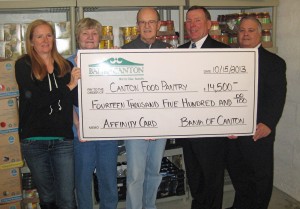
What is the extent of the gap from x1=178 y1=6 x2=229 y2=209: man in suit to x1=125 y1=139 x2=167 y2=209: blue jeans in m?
0.26

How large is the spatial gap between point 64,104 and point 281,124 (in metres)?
2.23


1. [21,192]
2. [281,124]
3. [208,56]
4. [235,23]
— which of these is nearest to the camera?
[208,56]

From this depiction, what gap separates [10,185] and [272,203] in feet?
7.67

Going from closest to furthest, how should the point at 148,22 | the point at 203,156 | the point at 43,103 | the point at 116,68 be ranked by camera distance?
the point at 43,103 → the point at 116,68 → the point at 148,22 → the point at 203,156

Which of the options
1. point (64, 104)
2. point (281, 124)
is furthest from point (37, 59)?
point (281, 124)

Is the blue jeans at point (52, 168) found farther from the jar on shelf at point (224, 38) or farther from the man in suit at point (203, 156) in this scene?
the jar on shelf at point (224, 38)

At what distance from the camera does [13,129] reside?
2.50 m

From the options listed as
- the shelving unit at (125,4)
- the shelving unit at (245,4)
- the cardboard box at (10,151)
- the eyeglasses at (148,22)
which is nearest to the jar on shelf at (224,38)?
the shelving unit at (245,4)

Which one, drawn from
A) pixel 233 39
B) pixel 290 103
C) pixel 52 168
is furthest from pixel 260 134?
pixel 52 168

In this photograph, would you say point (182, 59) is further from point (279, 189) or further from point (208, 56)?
point (279, 189)

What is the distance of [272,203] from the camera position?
9.84 feet

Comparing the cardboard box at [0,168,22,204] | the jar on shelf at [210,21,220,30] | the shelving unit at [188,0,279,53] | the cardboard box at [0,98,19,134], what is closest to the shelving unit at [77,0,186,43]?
the shelving unit at [188,0,279,53]

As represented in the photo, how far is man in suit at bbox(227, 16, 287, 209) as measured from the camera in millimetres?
2250

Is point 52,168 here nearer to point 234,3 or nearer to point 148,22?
point 148,22
